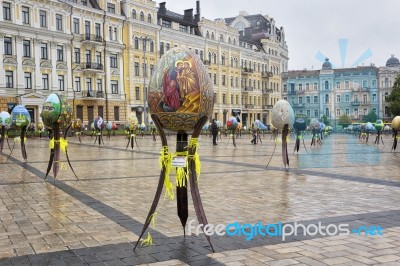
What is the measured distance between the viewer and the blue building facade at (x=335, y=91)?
256ft

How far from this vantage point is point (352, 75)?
77312mm

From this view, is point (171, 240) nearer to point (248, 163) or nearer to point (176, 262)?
point (176, 262)

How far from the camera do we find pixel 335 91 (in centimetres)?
7888

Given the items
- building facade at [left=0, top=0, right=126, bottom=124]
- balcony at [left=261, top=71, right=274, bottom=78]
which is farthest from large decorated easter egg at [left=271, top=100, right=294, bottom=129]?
balcony at [left=261, top=71, right=274, bottom=78]

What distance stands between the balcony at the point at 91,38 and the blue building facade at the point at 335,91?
44.6 metres

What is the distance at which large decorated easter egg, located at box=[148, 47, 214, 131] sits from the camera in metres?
5.05

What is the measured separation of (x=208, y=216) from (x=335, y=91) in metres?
76.7

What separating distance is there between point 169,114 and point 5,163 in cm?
1214

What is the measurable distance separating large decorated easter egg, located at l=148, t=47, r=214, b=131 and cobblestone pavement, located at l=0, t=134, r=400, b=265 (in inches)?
60.8

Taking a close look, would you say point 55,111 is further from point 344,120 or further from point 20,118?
point 344,120

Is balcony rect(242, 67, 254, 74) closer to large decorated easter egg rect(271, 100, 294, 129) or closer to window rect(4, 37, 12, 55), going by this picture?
window rect(4, 37, 12, 55)

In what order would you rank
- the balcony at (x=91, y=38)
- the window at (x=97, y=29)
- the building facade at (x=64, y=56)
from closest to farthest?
the building facade at (x=64, y=56) < the balcony at (x=91, y=38) < the window at (x=97, y=29)

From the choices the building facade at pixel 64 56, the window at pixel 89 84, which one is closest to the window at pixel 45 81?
the building facade at pixel 64 56

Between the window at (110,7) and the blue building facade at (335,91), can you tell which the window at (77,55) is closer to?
the window at (110,7)
